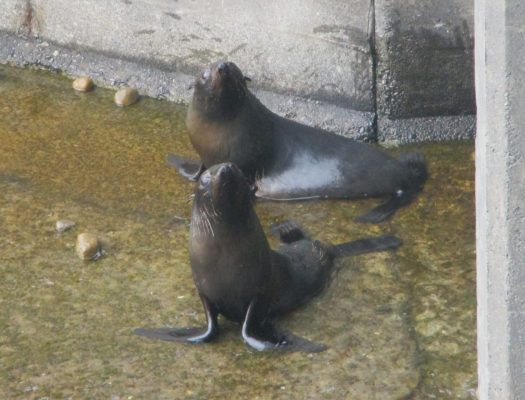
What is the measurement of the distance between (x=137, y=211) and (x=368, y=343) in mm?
1528

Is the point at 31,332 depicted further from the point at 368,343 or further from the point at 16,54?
the point at 16,54

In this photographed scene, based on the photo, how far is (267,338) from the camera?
5.01 metres

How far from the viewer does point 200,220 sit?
515cm

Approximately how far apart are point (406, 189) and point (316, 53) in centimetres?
102

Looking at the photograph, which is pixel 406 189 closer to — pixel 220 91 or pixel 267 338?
pixel 220 91

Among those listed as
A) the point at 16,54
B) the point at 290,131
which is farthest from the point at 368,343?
the point at 16,54

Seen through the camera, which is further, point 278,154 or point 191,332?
point 278,154

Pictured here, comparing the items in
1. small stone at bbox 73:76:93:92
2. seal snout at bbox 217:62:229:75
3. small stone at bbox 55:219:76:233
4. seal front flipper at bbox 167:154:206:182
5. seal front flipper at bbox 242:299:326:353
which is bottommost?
seal front flipper at bbox 242:299:326:353

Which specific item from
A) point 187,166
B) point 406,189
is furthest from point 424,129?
point 187,166

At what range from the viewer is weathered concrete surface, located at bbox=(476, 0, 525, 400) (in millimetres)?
3512

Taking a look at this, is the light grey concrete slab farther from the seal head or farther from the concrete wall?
the seal head

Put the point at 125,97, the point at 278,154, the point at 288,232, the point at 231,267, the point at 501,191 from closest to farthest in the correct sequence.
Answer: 1. the point at 501,191
2. the point at 231,267
3. the point at 288,232
4. the point at 278,154
5. the point at 125,97

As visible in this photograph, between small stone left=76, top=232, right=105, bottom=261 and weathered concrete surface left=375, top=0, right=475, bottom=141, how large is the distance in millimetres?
1923

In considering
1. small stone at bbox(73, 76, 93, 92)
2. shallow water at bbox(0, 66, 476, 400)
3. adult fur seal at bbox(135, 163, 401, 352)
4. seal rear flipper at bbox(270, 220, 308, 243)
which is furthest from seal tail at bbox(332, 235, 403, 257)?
small stone at bbox(73, 76, 93, 92)
